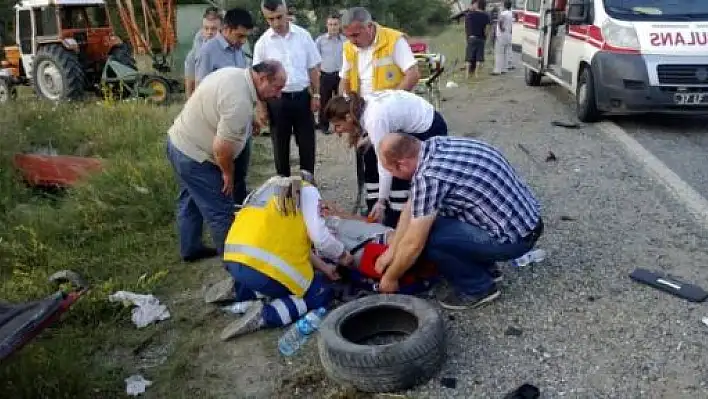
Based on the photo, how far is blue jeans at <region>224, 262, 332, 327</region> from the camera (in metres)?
3.87

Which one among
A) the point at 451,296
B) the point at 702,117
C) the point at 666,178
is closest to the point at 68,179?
the point at 451,296

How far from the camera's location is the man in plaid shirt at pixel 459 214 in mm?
3473

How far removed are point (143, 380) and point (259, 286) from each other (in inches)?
31.4

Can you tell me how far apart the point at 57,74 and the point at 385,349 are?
1137cm

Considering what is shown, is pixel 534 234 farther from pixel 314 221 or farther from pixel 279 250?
pixel 279 250

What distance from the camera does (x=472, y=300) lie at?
3.87 metres

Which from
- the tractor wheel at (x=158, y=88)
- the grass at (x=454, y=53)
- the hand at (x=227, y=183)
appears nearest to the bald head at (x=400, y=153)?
the hand at (x=227, y=183)

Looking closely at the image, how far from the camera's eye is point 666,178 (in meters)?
6.02

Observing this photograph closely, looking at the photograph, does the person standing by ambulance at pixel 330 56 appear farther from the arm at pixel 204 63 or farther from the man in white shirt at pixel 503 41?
the man in white shirt at pixel 503 41

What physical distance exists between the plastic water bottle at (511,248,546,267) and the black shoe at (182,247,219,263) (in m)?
2.23

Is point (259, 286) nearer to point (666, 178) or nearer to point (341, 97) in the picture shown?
point (341, 97)

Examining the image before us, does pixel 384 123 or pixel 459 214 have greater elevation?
pixel 384 123

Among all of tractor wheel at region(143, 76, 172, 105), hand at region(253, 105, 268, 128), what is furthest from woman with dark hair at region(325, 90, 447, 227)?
tractor wheel at region(143, 76, 172, 105)

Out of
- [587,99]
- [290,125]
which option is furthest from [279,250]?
[587,99]
